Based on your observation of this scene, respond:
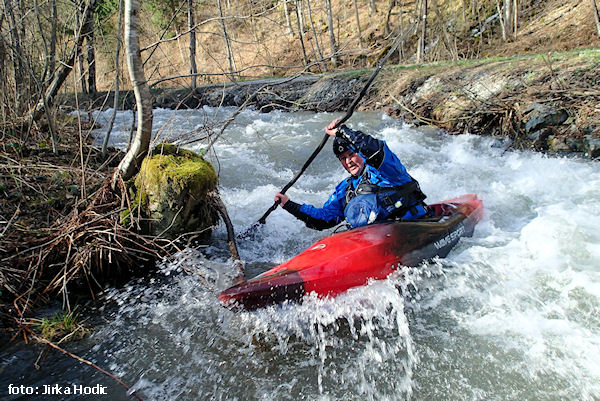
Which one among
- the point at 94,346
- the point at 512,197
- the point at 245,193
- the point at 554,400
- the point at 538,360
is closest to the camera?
the point at 554,400

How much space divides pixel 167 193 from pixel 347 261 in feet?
5.43

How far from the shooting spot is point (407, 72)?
34.8ft

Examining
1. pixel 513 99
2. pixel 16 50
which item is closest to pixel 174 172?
pixel 16 50

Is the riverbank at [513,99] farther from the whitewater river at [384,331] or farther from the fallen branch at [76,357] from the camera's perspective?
the fallen branch at [76,357]

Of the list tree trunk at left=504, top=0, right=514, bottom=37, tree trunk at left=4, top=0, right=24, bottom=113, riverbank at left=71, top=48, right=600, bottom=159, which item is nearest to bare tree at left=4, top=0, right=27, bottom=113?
tree trunk at left=4, top=0, right=24, bottom=113

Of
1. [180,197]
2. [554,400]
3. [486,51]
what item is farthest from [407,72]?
[554,400]

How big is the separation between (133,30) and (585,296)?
3.89 m

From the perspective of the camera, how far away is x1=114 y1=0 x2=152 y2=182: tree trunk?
306 cm

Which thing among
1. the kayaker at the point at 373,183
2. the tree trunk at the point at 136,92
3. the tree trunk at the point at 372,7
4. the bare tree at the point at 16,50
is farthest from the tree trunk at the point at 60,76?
the tree trunk at the point at 372,7

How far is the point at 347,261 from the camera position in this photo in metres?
2.97

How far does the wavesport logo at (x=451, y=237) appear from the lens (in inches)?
138

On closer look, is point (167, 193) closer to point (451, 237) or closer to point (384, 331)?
point (384, 331)

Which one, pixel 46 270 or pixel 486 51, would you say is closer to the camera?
pixel 46 270

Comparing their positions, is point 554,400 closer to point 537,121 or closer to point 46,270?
point 46,270
